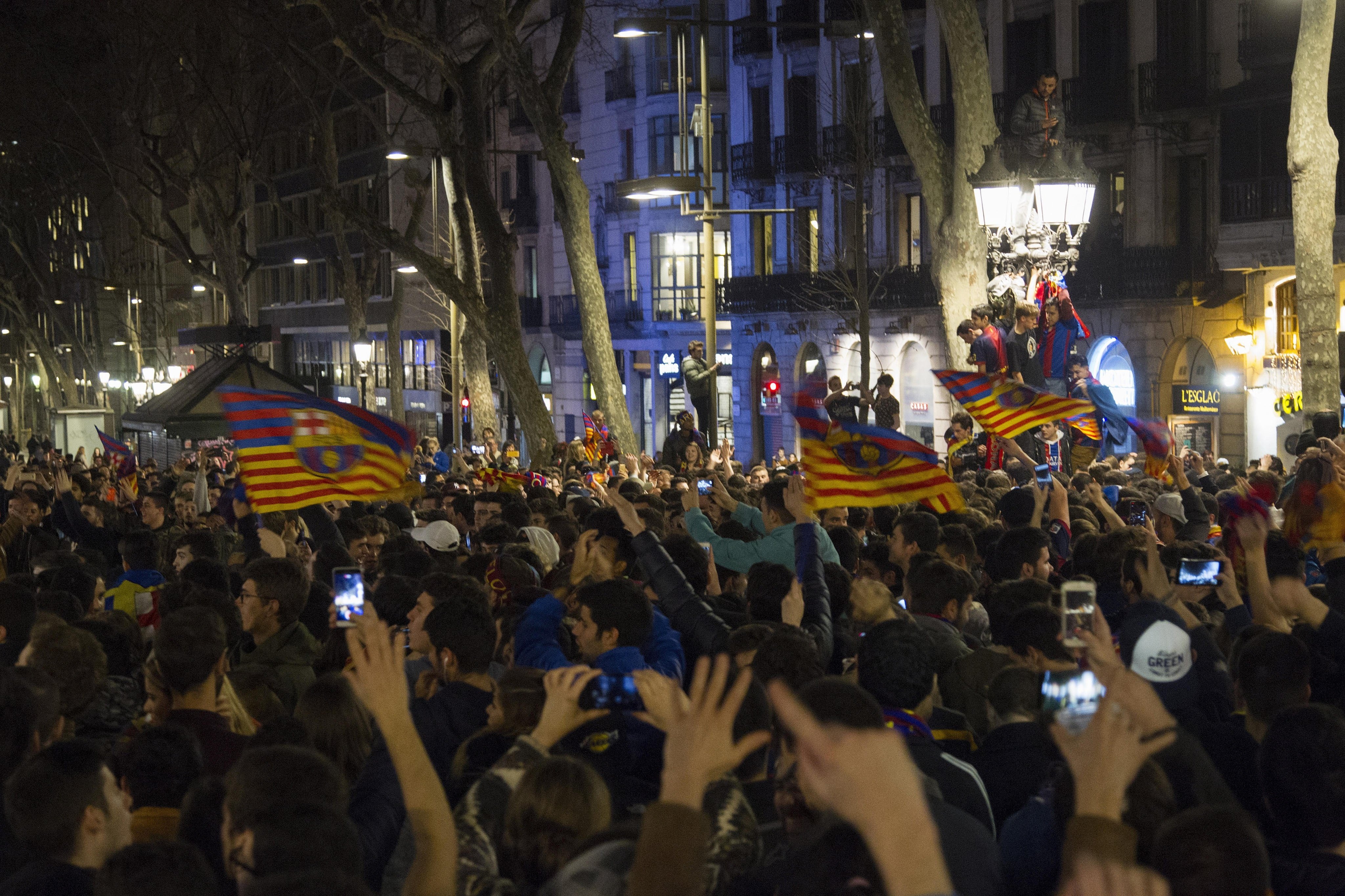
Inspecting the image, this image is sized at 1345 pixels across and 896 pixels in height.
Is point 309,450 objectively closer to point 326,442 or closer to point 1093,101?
point 326,442

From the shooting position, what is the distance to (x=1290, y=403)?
27.8 metres

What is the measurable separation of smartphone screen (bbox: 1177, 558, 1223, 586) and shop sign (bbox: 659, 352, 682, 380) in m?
42.8

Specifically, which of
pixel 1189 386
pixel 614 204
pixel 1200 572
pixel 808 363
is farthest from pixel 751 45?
pixel 1200 572

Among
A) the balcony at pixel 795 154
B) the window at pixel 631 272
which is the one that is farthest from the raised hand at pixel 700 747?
the window at pixel 631 272

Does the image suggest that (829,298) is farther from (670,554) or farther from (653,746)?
(653,746)

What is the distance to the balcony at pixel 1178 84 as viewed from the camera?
30688mm

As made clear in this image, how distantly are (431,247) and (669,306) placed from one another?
9314 millimetres

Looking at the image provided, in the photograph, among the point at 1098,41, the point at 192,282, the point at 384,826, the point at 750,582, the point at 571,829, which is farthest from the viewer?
the point at 192,282

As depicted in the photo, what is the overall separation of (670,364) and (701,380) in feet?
96.5

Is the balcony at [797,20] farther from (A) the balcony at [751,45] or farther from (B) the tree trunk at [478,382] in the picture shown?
(B) the tree trunk at [478,382]

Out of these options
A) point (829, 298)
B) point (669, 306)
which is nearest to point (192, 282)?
point (669, 306)

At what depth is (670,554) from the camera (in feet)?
26.4

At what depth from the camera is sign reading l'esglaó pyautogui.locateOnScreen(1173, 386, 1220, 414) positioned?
104ft

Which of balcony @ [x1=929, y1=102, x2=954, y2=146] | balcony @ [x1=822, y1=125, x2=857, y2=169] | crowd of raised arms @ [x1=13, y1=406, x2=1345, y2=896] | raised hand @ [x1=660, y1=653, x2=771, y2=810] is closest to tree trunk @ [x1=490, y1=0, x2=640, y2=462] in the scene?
crowd of raised arms @ [x1=13, y1=406, x2=1345, y2=896]
